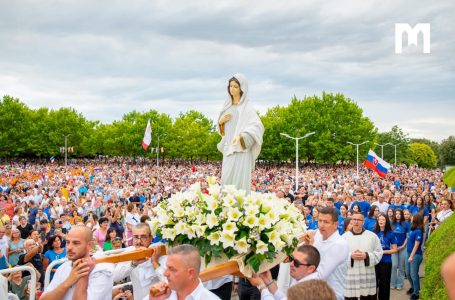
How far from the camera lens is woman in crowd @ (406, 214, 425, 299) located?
31.3ft

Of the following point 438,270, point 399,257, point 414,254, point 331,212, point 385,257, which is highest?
point 331,212

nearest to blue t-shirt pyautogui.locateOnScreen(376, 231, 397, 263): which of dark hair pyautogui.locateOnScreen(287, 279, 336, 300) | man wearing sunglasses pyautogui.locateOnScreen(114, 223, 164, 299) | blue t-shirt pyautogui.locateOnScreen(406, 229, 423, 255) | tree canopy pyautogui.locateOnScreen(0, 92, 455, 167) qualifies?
blue t-shirt pyautogui.locateOnScreen(406, 229, 423, 255)

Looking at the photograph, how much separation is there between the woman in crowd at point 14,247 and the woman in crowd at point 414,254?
8.08 m

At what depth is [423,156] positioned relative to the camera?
114 m

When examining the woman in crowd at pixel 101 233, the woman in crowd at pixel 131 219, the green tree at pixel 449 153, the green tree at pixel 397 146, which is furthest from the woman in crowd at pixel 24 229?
the green tree at pixel 397 146

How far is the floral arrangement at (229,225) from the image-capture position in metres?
3.71

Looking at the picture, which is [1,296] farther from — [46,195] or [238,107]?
[46,195]

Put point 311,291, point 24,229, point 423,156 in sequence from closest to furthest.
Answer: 1. point 311,291
2. point 24,229
3. point 423,156

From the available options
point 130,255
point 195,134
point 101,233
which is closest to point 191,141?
point 195,134

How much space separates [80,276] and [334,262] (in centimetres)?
267

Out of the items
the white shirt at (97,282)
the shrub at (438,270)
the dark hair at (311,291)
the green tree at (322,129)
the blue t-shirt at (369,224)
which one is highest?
the green tree at (322,129)

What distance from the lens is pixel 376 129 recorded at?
76.9 metres

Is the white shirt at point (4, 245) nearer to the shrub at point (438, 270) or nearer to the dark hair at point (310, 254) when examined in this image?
the dark hair at point (310, 254)

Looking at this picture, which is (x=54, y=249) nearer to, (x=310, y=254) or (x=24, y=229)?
(x=24, y=229)
